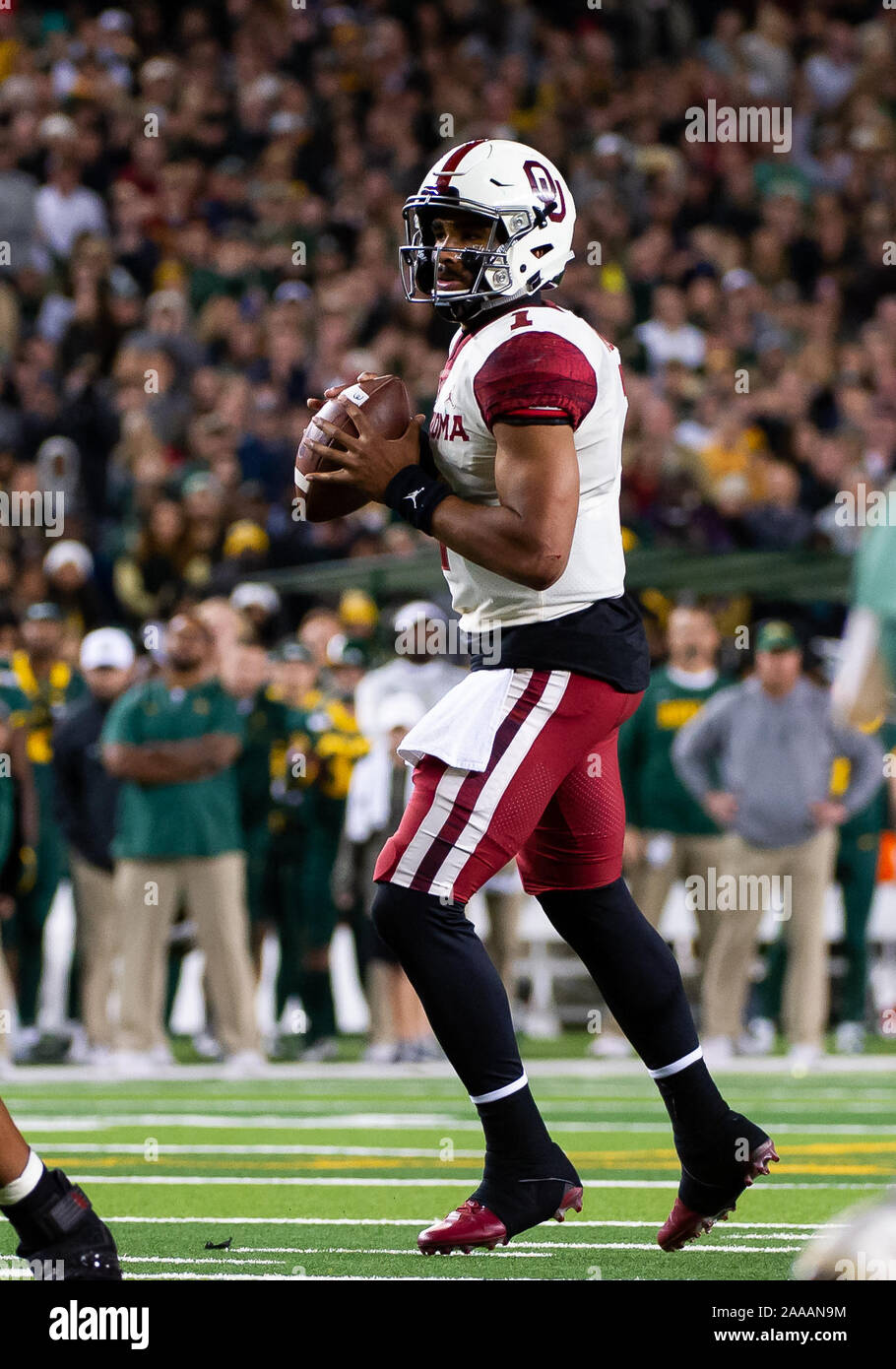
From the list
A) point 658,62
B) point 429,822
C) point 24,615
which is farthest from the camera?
point 658,62

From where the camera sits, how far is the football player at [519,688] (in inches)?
171

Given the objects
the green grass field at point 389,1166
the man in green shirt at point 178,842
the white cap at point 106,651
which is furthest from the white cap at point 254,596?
the green grass field at point 389,1166

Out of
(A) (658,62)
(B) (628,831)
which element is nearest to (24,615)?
(B) (628,831)

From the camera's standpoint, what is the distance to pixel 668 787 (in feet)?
36.3

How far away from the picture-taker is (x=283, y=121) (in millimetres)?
17219

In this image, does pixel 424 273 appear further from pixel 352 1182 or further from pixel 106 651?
pixel 106 651

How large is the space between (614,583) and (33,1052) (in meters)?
6.85

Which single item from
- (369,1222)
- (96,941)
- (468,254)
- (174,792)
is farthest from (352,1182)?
(96,941)

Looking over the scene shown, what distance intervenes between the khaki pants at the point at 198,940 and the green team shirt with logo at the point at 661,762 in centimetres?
216

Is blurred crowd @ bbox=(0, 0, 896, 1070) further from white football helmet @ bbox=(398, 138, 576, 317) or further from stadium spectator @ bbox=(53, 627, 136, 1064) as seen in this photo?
white football helmet @ bbox=(398, 138, 576, 317)

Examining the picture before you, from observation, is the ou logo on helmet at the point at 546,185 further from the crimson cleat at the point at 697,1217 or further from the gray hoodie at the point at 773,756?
the gray hoodie at the point at 773,756

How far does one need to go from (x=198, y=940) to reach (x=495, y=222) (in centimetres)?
607

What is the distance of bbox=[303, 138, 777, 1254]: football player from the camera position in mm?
4332

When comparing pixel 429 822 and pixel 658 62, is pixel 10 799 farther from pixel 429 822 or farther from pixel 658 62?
pixel 658 62
